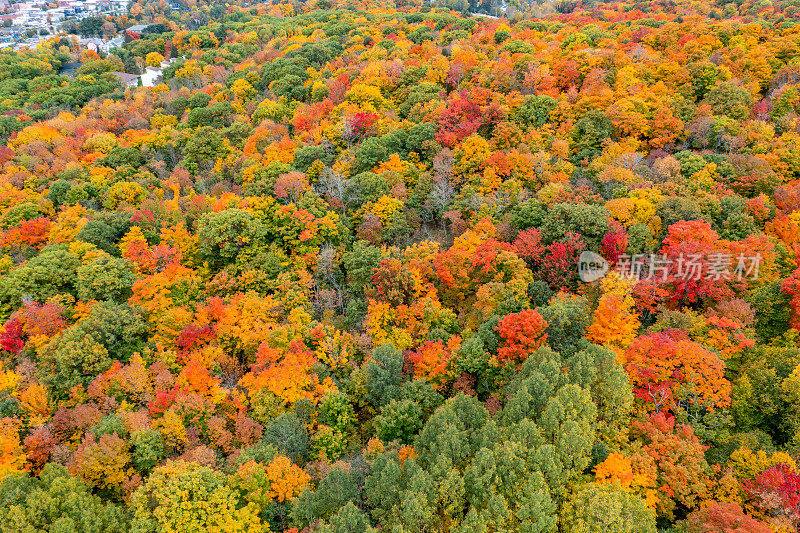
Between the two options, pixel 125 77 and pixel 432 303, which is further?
pixel 125 77

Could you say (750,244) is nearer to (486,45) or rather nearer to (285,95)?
(486,45)

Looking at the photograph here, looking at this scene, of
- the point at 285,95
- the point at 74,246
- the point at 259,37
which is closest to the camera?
the point at 74,246

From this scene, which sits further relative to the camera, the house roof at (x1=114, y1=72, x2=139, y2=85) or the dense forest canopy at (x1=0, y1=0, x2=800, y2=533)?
the house roof at (x1=114, y1=72, x2=139, y2=85)

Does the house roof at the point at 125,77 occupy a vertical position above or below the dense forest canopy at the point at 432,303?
above

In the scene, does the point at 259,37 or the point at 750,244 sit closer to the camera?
the point at 750,244

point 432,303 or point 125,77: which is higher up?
point 125,77

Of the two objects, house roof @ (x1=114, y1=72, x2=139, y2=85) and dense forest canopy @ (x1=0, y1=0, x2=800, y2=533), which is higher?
house roof @ (x1=114, y1=72, x2=139, y2=85)

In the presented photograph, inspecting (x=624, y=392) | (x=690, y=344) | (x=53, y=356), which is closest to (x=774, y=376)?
(x=690, y=344)

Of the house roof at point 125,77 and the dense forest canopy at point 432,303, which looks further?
the house roof at point 125,77
